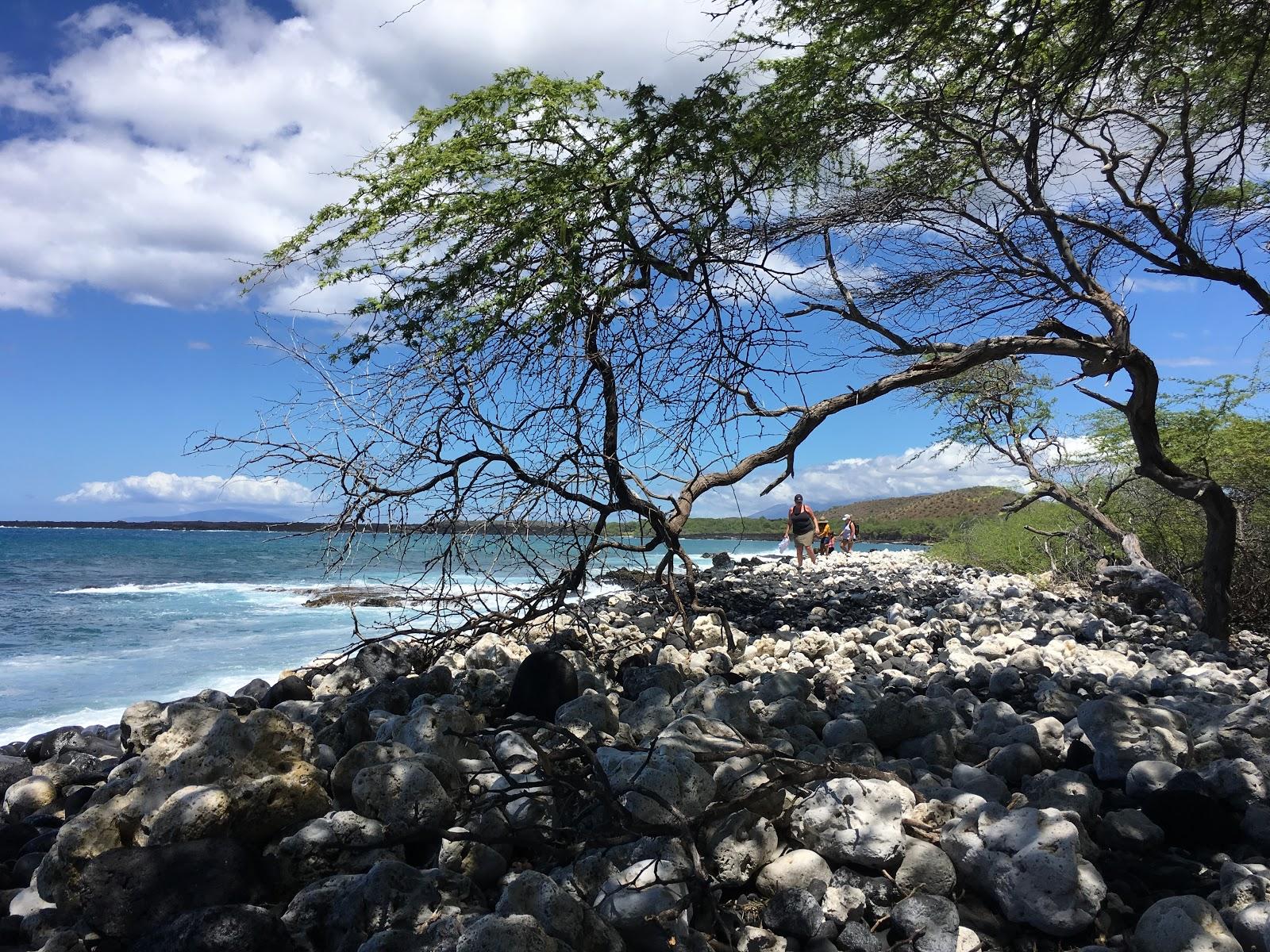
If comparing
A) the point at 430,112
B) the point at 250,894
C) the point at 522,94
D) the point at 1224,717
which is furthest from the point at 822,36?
the point at 250,894

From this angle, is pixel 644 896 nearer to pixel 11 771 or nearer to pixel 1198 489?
pixel 11 771

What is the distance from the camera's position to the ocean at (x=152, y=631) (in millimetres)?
8469

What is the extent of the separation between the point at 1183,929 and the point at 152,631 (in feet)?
52.7

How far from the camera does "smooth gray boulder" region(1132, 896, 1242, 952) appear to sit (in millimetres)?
2207

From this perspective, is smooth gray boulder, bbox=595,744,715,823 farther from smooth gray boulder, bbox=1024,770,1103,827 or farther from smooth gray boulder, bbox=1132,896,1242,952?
smooth gray boulder, bbox=1132,896,1242,952

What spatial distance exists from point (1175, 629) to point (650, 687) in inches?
254

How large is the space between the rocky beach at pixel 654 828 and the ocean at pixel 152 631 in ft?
5.22

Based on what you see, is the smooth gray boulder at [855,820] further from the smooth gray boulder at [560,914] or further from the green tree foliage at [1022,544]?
the green tree foliage at [1022,544]

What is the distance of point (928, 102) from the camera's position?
6270 mm

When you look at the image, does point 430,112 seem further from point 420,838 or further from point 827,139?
point 420,838

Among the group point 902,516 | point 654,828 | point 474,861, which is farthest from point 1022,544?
point 902,516

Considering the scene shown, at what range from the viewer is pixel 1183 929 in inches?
88.6

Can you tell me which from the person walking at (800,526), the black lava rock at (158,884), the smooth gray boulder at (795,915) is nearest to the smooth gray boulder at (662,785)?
the smooth gray boulder at (795,915)

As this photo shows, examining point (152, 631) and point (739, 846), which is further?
point (152, 631)
